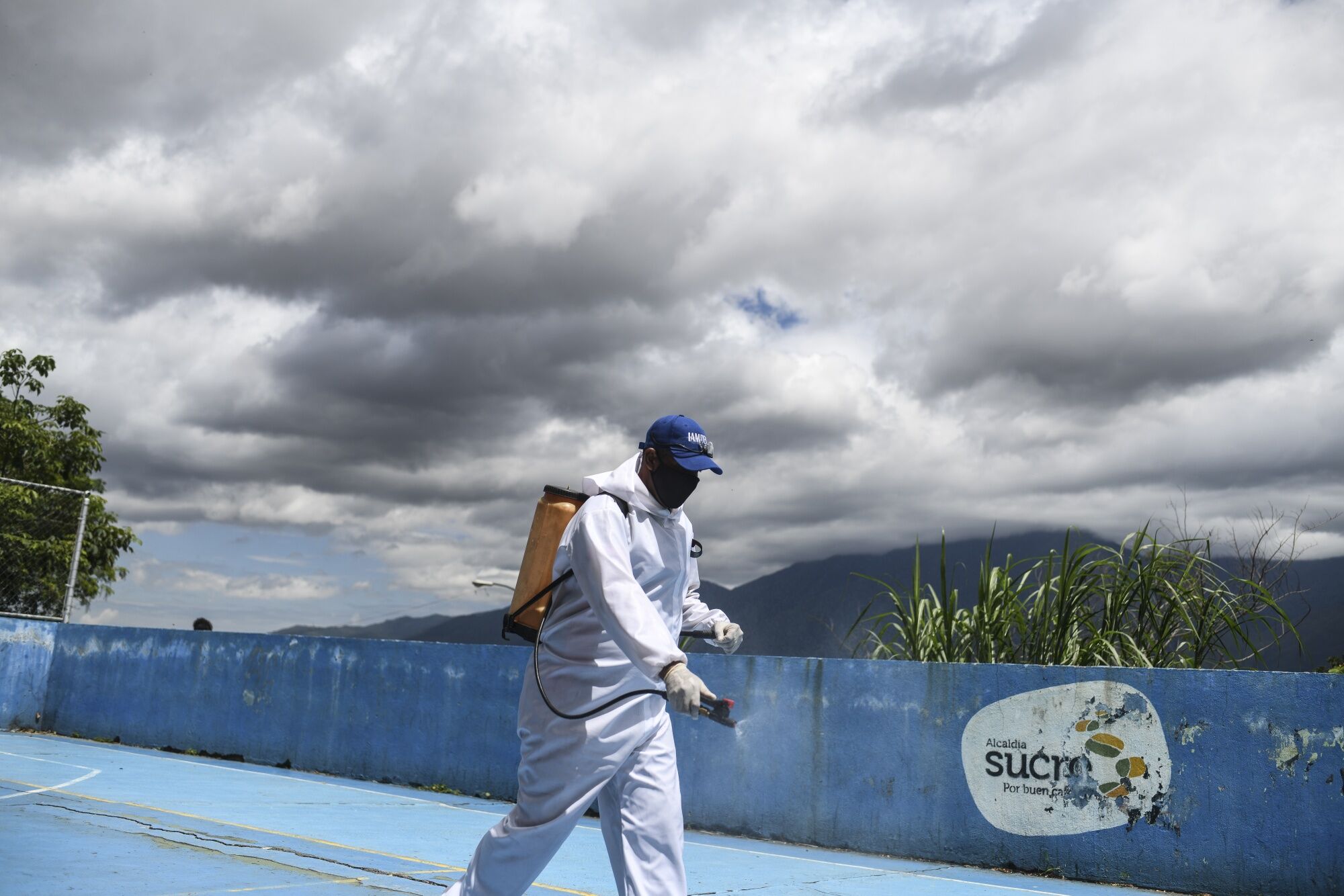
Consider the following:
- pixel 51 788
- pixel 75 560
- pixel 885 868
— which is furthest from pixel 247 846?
pixel 75 560

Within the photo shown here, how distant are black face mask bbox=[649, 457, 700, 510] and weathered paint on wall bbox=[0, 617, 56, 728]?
1636cm

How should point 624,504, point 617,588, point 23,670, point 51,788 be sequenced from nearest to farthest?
1. point 617,588
2. point 624,504
3. point 51,788
4. point 23,670

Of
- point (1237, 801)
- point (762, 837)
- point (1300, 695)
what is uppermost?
point (1300, 695)

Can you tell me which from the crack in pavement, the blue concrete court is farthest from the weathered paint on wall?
the crack in pavement

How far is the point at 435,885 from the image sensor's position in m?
5.87

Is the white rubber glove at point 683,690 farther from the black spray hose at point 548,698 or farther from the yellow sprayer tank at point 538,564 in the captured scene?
the yellow sprayer tank at point 538,564

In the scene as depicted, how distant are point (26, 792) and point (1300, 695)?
9.20 m

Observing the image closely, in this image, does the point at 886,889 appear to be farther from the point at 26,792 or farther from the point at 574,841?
the point at 26,792

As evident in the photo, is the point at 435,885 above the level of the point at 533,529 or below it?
below

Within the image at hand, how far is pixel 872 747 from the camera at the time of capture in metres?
8.41

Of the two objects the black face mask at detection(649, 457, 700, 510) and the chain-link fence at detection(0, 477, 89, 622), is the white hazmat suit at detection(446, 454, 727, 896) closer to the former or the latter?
the black face mask at detection(649, 457, 700, 510)

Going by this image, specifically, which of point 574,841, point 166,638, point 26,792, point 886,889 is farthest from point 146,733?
point 886,889

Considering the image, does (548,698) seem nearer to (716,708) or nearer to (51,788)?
(716,708)

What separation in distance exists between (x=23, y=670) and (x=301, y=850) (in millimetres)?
12223
